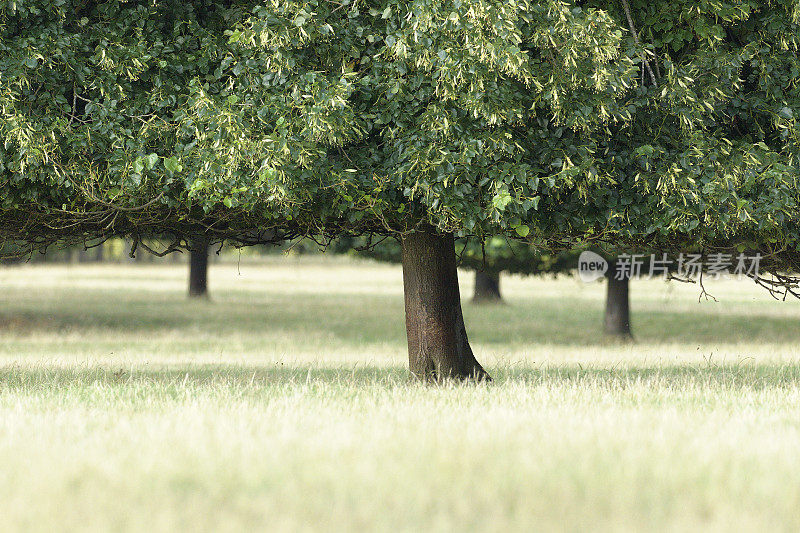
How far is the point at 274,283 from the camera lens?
5394cm

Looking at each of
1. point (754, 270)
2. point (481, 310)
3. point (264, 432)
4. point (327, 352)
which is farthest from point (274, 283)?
point (264, 432)

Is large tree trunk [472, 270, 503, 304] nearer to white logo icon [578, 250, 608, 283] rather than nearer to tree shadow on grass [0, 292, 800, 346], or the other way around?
tree shadow on grass [0, 292, 800, 346]

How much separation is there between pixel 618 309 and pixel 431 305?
13.9 meters

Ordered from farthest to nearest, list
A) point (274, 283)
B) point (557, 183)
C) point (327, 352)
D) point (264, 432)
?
1. point (274, 283)
2. point (327, 352)
3. point (557, 183)
4. point (264, 432)

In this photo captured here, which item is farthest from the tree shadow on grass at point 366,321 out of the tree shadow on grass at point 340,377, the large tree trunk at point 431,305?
the large tree trunk at point 431,305

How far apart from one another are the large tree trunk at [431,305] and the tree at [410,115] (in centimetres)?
128

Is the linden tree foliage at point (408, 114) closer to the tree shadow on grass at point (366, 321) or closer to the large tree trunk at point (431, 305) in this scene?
the large tree trunk at point (431, 305)

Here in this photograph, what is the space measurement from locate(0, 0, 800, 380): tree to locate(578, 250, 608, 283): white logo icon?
40.7 ft

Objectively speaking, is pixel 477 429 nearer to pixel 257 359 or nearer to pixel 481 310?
pixel 257 359

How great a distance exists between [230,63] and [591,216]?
4524mm

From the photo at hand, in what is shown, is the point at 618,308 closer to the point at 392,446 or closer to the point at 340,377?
the point at 340,377

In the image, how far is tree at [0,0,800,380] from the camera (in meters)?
9.99

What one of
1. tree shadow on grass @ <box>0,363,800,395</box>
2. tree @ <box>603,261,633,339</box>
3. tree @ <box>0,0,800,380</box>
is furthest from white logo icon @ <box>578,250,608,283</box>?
tree @ <box>0,0,800,380</box>

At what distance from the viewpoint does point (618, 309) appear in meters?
25.9
